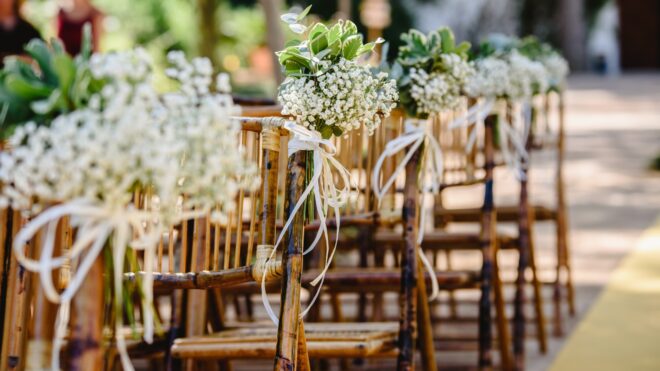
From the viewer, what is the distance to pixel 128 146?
1.40m

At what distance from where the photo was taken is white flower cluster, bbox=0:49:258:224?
1373 millimetres

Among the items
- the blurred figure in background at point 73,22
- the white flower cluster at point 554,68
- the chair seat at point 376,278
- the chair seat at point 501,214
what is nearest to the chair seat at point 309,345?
the chair seat at point 376,278

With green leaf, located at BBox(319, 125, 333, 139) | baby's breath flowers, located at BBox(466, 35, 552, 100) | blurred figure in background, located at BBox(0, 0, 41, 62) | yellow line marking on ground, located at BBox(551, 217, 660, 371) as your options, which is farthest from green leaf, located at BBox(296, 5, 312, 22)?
blurred figure in background, located at BBox(0, 0, 41, 62)

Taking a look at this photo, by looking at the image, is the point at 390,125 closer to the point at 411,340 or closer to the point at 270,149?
the point at 411,340

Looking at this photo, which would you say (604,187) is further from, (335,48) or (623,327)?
(335,48)

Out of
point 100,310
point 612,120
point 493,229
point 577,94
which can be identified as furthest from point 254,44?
point 100,310

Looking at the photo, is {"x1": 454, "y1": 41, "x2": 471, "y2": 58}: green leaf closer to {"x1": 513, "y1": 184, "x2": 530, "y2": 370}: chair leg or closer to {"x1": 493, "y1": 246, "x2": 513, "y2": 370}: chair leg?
{"x1": 493, "y1": 246, "x2": 513, "y2": 370}: chair leg

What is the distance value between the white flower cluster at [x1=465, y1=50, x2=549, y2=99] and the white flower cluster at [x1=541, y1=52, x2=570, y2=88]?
0.54m

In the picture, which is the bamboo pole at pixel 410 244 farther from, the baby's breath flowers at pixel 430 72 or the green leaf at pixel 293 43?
the green leaf at pixel 293 43

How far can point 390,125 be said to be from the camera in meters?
3.05

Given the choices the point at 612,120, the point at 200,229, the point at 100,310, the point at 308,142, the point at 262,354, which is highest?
the point at 612,120

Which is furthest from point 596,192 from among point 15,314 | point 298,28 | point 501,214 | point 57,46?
point 57,46

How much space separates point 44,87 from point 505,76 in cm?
231

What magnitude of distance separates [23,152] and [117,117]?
141 mm
